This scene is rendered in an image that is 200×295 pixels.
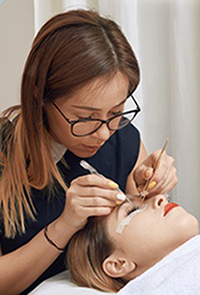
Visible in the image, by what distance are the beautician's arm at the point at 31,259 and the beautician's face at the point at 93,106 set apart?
0.25m

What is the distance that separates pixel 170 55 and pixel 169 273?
37.2 inches

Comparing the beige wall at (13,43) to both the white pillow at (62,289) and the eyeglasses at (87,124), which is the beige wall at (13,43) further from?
the white pillow at (62,289)

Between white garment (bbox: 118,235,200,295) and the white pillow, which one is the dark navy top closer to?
the white pillow

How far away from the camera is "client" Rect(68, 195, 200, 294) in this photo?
1.29 metres

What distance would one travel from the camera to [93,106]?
132cm

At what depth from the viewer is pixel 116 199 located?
128 centimetres

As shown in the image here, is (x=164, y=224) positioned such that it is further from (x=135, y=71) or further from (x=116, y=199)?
(x=135, y=71)

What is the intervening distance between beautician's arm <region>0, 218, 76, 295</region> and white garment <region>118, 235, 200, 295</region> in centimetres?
23

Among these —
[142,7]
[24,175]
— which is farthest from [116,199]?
[142,7]

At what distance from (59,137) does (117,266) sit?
41 cm

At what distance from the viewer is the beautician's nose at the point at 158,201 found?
1.35 meters

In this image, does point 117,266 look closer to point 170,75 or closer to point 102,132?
point 102,132

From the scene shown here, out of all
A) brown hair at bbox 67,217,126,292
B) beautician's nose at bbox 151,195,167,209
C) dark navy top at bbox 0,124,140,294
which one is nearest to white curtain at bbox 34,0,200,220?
dark navy top at bbox 0,124,140,294

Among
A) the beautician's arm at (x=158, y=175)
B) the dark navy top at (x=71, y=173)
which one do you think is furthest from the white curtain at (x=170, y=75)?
the beautician's arm at (x=158, y=175)
